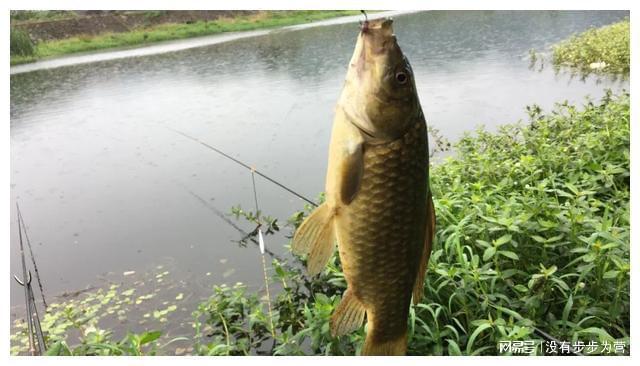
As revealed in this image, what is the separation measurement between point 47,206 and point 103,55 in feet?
28.6

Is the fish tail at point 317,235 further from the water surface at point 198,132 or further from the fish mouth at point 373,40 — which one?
the water surface at point 198,132

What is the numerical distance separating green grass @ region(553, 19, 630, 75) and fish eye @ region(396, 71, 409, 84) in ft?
23.6

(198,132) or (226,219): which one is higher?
(198,132)

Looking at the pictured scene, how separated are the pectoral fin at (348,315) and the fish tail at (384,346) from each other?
69mm

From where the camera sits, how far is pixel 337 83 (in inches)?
240

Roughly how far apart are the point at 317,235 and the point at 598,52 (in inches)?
322

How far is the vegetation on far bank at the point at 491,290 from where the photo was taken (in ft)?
6.23

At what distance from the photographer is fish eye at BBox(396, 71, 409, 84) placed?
98 centimetres

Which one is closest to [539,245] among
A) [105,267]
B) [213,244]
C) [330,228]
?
[330,228]

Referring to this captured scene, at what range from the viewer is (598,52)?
7.46m

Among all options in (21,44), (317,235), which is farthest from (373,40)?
(21,44)

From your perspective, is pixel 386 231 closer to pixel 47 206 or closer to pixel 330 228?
pixel 330 228

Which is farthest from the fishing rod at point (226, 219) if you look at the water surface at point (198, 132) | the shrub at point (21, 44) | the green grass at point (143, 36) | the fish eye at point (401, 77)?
the shrub at point (21, 44)

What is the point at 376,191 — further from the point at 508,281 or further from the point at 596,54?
the point at 596,54
